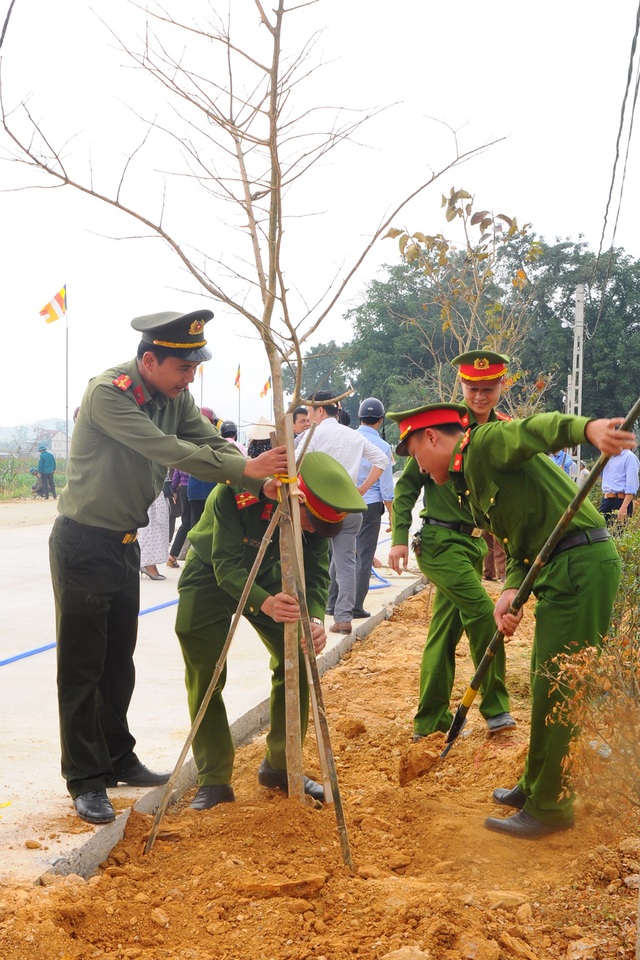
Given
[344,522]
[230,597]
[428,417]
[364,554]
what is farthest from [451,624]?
[364,554]

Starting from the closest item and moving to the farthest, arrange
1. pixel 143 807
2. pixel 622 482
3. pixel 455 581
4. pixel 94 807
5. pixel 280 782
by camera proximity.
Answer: pixel 94 807 → pixel 143 807 → pixel 280 782 → pixel 455 581 → pixel 622 482

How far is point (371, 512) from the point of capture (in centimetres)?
937

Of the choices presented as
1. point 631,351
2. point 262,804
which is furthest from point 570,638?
point 631,351

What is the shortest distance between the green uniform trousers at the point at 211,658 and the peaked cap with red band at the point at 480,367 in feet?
6.65

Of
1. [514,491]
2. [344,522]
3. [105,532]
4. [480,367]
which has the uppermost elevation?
[480,367]

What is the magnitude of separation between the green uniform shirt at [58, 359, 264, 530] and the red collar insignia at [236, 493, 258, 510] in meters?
0.14

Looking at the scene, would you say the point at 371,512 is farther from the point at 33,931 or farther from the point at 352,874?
the point at 33,931

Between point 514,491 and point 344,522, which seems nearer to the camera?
point 514,491

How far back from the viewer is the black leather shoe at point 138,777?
4246 mm

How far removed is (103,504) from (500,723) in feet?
8.62

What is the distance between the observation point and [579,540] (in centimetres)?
377

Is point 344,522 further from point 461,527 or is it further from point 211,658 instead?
point 211,658

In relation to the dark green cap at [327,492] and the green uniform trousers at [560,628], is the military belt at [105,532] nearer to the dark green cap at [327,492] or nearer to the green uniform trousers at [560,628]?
the dark green cap at [327,492]

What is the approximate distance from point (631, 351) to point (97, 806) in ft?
132
